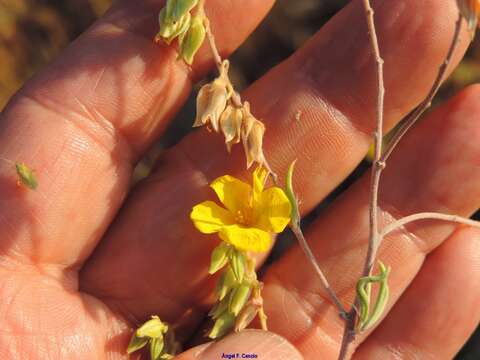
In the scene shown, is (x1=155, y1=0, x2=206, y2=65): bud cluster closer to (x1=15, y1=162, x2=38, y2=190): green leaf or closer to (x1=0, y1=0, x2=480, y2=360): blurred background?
(x1=15, y1=162, x2=38, y2=190): green leaf

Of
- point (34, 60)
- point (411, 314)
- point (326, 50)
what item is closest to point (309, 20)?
point (326, 50)

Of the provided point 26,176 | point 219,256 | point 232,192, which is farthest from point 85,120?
point 219,256

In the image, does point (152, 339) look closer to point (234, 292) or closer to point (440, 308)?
point (234, 292)

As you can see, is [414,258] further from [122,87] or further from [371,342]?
[122,87]

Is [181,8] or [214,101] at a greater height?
[181,8]

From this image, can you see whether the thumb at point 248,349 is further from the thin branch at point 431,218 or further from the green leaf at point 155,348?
the thin branch at point 431,218

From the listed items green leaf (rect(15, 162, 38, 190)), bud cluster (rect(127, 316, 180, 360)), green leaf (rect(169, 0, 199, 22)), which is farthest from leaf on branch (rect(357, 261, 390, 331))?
green leaf (rect(15, 162, 38, 190))

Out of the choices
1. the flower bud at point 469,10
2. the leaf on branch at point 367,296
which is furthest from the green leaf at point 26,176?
the flower bud at point 469,10
